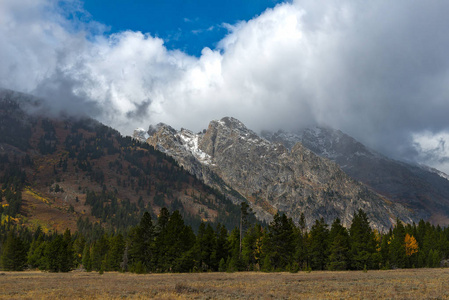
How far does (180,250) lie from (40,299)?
46831 mm

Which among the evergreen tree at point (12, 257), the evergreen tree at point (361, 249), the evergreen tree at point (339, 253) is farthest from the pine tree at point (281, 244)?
the evergreen tree at point (12, 257)

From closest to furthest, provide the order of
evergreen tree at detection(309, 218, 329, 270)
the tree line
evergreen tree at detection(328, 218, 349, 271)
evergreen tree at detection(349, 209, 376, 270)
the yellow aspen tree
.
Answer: the tree line → evergreen tree at detection(328, 218, 349, 271) → evergreen tree at detection(349, 209, 376, 270) → evergreen tree at detection(309, 218, 329, 270) → the yellow aspen tree

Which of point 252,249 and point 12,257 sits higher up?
point 252,249

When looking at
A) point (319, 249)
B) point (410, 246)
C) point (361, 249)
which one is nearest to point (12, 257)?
point (319, 249)

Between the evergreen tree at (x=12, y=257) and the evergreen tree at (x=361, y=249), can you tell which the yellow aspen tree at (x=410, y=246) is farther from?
the evergreen tree at (x=12, y=257)

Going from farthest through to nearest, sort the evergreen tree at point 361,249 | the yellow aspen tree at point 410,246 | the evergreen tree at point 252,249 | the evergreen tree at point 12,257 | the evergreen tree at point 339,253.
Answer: the yellow aspen tree at point 410,246 < the evergreen tree at point 12,257 < the evergreen tree at point 252,249 < the evergreen tree at point 361,249 < the evergreen tree at point 339,253

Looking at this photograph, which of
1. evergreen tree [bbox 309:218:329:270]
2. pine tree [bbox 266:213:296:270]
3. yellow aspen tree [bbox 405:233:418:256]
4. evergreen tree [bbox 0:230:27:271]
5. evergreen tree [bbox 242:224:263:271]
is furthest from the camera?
yellow aspen tree [bbox 405:233:418:256]

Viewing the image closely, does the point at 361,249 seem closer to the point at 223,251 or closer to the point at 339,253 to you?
the point at 339,253

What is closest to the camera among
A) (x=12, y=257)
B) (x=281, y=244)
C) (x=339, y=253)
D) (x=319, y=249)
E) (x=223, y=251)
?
(x=281, y=244)

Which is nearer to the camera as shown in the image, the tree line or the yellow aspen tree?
the tree line

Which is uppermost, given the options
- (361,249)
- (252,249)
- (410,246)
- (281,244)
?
(281,244)

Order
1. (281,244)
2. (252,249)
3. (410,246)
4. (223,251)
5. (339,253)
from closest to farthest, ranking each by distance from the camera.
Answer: (281,244) < (339,253) < (223,251) < (252,249) < (410,246)

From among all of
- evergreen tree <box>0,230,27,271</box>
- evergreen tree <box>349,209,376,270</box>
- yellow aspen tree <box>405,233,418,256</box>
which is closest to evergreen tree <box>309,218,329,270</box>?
evergreen tree <box>349,209,376,270</box>

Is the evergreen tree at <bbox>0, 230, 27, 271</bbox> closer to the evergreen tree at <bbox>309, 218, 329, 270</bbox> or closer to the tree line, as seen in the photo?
the tree line
